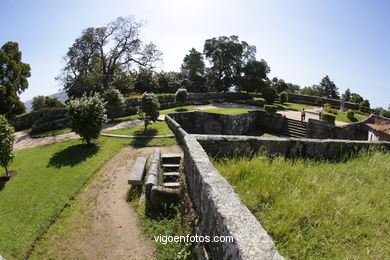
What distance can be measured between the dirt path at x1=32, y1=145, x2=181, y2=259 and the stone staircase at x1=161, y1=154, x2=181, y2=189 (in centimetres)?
144

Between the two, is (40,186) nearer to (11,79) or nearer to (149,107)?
(149,107)

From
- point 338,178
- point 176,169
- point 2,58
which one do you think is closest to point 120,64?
point 2,58

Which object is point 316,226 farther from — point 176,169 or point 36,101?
point 36,101

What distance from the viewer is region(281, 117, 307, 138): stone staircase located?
1859cm

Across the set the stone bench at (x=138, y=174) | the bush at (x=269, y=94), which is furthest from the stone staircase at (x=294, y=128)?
the stone bench at (x=138, y=174)

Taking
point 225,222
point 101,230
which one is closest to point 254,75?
point 101,230

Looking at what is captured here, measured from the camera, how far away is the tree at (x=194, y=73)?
36719 millimetres

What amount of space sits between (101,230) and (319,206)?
206 inches

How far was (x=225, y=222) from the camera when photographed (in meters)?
2.29

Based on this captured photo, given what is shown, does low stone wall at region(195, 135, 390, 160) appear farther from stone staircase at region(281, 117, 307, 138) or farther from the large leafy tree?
the large leafy tree

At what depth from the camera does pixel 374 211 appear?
11.1ft

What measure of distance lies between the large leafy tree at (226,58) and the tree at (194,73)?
5.58ft

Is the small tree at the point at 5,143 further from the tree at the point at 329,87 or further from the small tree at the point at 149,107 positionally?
the tree at the point at 329,87

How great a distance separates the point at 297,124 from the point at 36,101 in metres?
35.6
